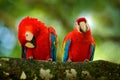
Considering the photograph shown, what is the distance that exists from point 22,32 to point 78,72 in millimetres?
1566

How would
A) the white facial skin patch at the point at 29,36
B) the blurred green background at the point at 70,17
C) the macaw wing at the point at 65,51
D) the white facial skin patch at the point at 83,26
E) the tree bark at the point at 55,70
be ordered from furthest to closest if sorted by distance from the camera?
the blurred green background at the point at 70,17 → the macaw wing at the point at 65,51 → the white facial skin patch at the point at 83,26 → the white facial skin patch at the point at 29,36 → the tree bark at the point at 55,70

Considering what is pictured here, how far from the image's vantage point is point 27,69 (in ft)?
9.82

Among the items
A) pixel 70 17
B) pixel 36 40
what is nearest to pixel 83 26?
pixel 36 40

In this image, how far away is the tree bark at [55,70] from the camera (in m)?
2.96

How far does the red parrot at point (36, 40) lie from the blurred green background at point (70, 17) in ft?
4.43

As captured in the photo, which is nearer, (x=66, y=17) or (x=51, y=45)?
(x=51, y=45)

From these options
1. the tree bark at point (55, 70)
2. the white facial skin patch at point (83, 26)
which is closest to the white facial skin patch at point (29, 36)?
the white facial skin patch at point (83, 26)

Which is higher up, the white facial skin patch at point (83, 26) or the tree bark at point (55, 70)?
the white facial skin patch at point (83, 26)

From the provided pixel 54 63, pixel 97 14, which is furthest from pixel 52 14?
pixel 54 63

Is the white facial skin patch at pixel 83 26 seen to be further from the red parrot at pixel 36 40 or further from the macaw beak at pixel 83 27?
the red parrot at pixel 36 40

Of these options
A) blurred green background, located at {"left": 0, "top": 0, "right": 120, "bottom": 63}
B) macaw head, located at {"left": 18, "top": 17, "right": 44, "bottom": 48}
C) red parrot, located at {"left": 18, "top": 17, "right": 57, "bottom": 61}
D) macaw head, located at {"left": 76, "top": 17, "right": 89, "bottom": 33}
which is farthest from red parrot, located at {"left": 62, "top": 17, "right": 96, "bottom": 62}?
blurred green background, located at {"left": 0, "top": 0, "right": 120, "bottom": 63}

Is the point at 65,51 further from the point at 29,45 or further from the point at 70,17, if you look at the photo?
the point at 70,17

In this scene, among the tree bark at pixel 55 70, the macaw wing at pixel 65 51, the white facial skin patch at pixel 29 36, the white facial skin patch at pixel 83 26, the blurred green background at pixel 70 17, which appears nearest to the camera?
the tree bark at pixel 55 70

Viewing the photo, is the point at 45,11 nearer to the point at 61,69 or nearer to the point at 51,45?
the point at 51,45
